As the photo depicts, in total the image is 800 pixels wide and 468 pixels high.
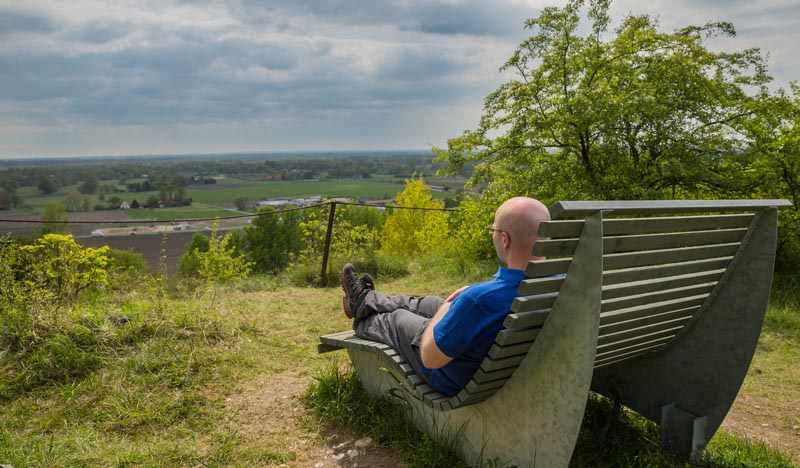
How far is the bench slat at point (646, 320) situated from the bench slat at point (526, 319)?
14.2 inches

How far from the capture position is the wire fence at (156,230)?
22.0ft

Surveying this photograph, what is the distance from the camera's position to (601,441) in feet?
9.87

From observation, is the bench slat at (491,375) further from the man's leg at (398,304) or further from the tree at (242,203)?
the tree at (242,203)

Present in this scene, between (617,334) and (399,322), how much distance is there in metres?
1.14

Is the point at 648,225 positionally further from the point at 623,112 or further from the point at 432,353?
the point at 623,112

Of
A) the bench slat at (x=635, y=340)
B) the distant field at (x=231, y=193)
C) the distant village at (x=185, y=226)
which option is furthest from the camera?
the distant field at (x=231, y=193)

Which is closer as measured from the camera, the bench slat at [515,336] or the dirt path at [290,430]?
the bench slat at [515,336]

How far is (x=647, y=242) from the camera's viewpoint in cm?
235

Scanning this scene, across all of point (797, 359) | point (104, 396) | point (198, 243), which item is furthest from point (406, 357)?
point (198, 243)

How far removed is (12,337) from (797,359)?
21.3ft

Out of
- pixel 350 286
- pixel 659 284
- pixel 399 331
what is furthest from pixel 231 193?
pixel 659 284

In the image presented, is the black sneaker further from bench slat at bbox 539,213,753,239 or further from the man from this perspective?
bench slat at bbox 539,213,753,239

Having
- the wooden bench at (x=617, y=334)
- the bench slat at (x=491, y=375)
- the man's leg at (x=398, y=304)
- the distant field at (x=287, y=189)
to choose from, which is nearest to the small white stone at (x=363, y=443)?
the wooden bench at (x=617, y=334)

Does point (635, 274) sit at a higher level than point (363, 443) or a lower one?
higher
